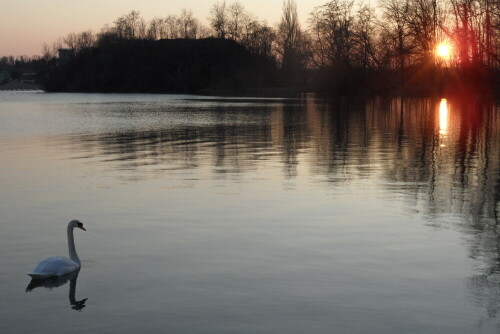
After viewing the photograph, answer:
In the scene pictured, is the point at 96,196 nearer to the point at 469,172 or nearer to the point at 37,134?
the point at 469,172

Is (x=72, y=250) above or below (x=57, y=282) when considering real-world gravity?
above

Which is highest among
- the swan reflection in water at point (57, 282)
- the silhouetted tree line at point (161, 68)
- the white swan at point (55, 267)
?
the silhouetted tree line at point (161, 68)

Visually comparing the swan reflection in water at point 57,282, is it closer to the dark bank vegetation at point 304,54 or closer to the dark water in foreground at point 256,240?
the dark water in foreground at point 256,240

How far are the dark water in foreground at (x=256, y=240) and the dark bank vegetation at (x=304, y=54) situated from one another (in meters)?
51.4

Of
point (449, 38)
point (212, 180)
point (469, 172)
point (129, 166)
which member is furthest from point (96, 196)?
point (449, 38)

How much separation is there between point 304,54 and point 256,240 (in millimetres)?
112283

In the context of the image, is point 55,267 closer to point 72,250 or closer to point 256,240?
point 72,250

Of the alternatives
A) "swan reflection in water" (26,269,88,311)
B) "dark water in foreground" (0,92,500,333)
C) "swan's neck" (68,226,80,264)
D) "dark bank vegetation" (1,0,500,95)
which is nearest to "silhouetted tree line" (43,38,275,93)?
"dark bank vegetation" (1,0,500,95)

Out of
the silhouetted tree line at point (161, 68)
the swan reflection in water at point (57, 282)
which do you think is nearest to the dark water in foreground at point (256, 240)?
the swan reflection in water at point (57, 282)

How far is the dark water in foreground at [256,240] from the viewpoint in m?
9.23

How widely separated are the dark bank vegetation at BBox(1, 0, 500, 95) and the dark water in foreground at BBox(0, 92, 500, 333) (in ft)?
169

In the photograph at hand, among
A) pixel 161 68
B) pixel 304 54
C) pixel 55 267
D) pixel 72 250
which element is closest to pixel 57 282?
pixel 55 267

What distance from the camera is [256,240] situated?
13258mm

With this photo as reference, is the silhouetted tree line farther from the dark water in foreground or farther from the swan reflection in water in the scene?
the swan reflection in water
